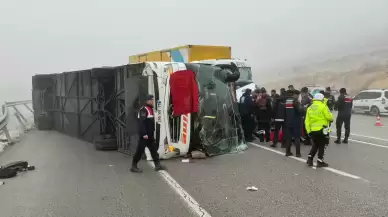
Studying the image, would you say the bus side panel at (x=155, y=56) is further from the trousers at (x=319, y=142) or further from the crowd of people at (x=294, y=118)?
the trousers at (x=319, y=142)

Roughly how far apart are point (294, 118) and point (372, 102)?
46.9ft

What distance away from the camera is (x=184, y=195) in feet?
18.6

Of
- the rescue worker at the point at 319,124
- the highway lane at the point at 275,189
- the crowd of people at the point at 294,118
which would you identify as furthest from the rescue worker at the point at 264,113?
the rescue worker at the point at 319,124

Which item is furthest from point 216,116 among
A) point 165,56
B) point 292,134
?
point 165,56

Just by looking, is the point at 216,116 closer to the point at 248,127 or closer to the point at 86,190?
the point at 248,127

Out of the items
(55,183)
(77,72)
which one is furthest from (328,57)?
(55,183)

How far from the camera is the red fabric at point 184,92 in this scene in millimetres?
8312

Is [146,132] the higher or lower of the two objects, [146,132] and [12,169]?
the higher

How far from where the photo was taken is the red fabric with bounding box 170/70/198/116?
327 inches

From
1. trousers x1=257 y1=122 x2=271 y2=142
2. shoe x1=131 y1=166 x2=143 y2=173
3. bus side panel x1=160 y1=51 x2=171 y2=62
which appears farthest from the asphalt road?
bus side panel x1=160 y1=51 x2=171 y2=62

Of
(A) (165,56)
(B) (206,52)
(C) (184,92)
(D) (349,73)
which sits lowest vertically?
(C) (184,92)

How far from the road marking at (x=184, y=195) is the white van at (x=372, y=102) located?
16.8m

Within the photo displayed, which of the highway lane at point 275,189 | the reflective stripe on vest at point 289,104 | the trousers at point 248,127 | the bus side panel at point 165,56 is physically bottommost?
the highway lane at point 275,189

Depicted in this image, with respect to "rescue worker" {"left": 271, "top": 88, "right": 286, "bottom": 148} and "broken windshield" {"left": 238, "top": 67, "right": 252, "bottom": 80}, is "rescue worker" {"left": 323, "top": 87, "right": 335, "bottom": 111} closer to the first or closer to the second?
"rescue worker" {"left": 271, "top": 88, "right": 286, "bottom": 148}
